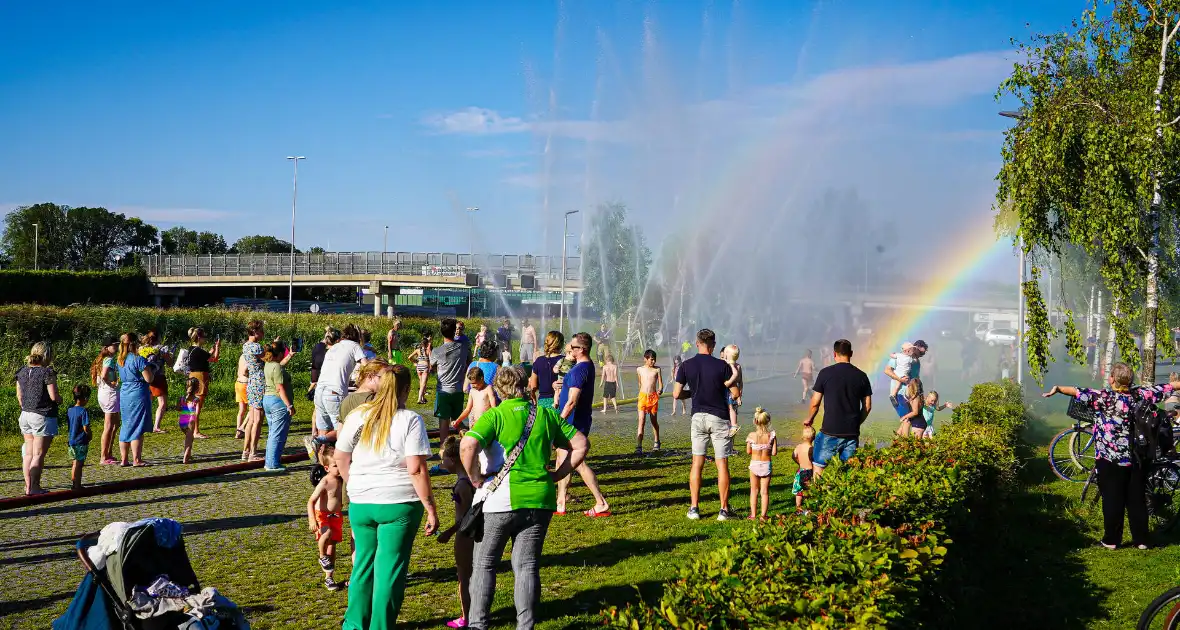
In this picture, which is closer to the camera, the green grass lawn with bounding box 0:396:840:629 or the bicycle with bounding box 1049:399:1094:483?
the green grass lawn with bounding box 0:396:840:629

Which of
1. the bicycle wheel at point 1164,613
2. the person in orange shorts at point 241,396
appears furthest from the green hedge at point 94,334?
the bicycle wheel at point 1164,613

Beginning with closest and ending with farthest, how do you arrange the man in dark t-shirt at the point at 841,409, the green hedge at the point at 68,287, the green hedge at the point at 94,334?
the man in dark t-shirt at the point at 841,409 < the green hedge at the point at 94,334 < the green hedge at the point at 68,287

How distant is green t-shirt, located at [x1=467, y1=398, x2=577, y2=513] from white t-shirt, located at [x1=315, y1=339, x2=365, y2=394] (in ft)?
15.8

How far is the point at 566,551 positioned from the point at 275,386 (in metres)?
5.68

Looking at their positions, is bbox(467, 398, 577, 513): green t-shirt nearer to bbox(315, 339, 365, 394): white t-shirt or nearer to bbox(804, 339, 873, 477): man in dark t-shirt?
bbox(804, 339, 873, 477): man in dark t-shirt

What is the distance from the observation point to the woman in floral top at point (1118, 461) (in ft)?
29.1

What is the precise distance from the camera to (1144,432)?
8.78 m

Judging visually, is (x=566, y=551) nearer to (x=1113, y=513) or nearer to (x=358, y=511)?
(x=358, y=511)

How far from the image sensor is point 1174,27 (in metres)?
13.0

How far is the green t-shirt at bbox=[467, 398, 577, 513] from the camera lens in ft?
19.1

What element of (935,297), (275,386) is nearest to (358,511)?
(275,386)

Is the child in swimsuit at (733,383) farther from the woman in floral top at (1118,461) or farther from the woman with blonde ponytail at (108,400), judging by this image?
the woman with blonde ponytail at (108,400)

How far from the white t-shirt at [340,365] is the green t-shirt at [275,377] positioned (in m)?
1.62

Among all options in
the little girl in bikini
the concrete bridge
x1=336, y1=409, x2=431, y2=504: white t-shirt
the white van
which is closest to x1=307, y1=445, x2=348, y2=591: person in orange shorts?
x1=336, y1=409, x2=431, y2=504: white t-shirt
